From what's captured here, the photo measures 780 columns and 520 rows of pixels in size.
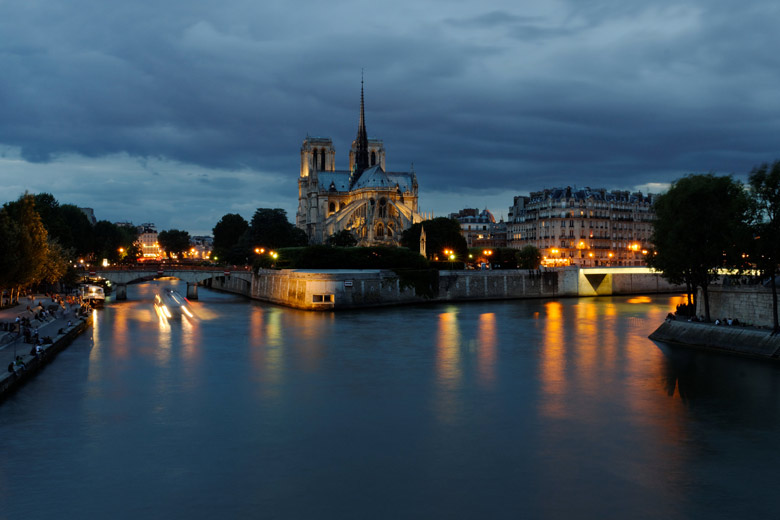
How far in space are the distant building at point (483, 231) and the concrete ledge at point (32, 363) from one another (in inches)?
3766

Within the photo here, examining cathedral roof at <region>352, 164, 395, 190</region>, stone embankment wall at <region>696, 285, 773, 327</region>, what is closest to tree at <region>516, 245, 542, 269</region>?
cathedral roof at <region>352, 164, 395, 190</region>

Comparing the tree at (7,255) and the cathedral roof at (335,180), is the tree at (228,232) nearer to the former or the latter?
the cathedral roof at (335,180)

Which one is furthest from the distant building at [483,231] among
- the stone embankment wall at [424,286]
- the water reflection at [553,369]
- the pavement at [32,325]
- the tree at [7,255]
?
the tree at [7,255]

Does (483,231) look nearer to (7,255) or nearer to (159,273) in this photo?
(159,273)

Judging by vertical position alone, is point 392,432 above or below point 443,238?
below

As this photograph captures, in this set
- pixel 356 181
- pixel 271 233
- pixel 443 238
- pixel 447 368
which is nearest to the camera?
pixel 447 368

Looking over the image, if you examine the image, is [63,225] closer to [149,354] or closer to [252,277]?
[252,277]

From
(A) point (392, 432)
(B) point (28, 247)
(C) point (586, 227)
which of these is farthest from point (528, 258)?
(A) point (392, 432)

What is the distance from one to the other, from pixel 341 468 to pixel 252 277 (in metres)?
62.9

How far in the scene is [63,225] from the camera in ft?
258

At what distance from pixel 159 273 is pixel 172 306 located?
11.6m

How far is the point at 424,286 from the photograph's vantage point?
70.3m

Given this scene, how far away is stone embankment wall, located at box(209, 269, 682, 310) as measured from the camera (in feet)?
204

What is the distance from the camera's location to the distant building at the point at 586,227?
371 feet
